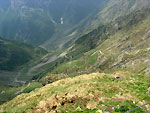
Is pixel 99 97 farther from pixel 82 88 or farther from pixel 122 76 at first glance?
pixel 122 76

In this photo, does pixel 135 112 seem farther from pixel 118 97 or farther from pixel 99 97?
pixel 99 97

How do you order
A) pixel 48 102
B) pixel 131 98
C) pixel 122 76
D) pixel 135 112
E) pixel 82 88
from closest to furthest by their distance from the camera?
pixel 135 112
pixel 131 98
pixel 48 102
pixel 82 88
pixel 122 76

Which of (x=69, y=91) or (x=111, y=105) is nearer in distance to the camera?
(x=111, y=105)

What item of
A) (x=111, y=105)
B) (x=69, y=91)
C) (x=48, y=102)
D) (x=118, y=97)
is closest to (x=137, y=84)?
(x=118, y=97)

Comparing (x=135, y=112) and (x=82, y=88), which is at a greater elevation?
(x=82, y=88)

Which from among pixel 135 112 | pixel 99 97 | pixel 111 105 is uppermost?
pixel 99 97

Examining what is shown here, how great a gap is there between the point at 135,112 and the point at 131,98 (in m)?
6.28

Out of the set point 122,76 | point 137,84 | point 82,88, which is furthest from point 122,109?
point 122,76

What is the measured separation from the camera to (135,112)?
30.4 m

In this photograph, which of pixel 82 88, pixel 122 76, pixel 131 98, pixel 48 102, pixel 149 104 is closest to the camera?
pixel 149 104

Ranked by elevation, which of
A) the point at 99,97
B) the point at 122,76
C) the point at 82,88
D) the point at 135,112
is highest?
the point at 122,76

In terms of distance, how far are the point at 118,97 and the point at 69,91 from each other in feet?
43.9

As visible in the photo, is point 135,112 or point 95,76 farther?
point 95,76

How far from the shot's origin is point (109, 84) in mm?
46031
